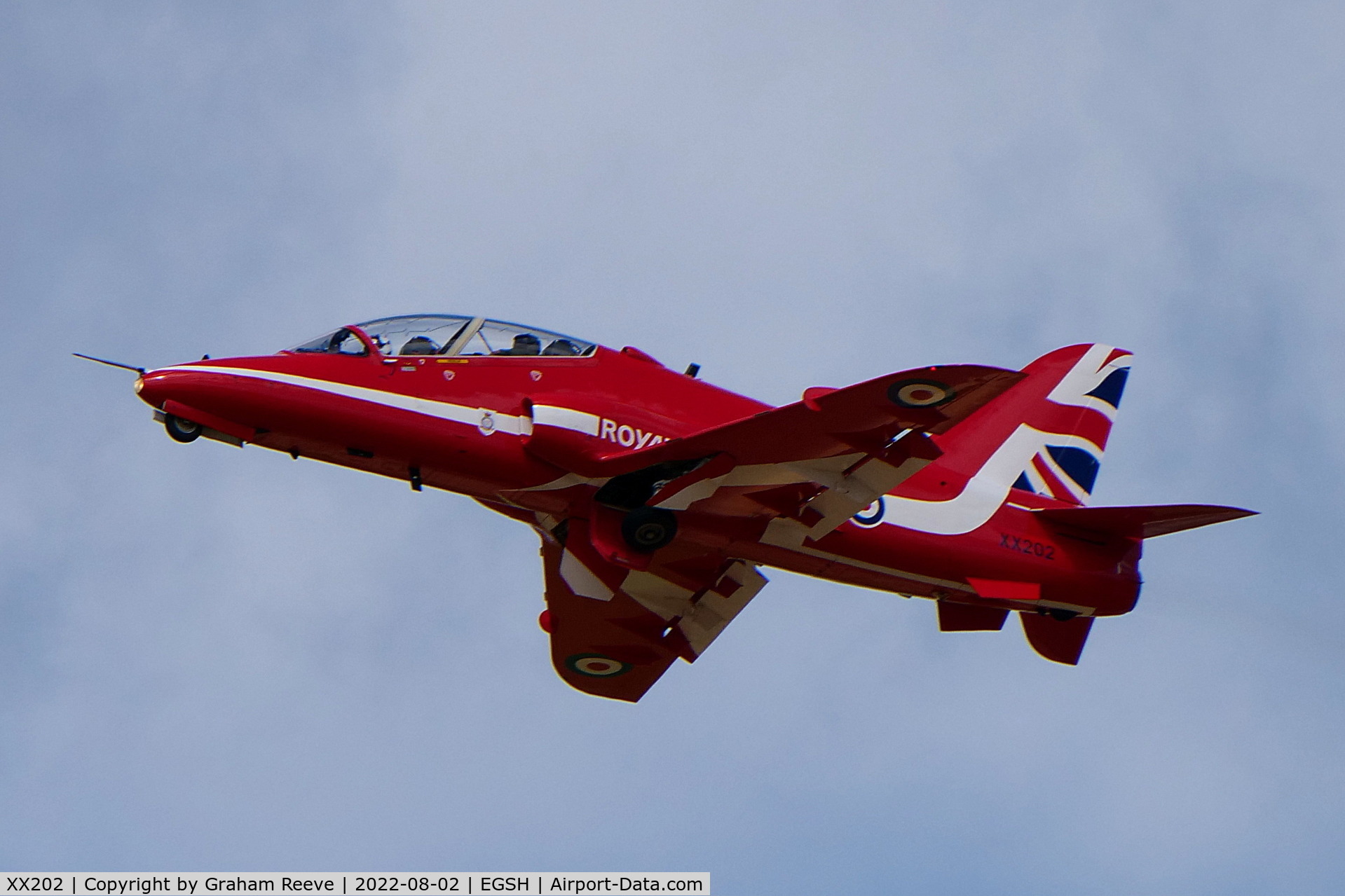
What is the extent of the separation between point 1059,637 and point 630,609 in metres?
6.86

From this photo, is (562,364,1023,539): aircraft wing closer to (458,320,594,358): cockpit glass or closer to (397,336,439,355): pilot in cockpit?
(458,320,594,358): cockpit glass

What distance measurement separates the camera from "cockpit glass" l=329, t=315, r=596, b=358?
21781mm

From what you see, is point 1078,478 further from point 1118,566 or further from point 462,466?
Result: point 462,466

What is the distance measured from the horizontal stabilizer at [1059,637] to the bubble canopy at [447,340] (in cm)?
854

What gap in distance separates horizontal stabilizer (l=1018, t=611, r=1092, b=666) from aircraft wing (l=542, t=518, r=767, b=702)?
4.41 m

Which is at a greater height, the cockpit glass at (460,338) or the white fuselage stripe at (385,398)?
the cockpit glass at (460,338)

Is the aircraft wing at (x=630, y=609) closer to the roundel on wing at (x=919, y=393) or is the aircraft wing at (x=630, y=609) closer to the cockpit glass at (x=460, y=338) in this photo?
the cockpit glass at (x=460, y=338)

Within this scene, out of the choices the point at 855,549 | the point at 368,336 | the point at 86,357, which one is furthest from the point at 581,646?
the point at 86,357

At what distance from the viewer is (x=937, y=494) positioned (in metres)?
24.1

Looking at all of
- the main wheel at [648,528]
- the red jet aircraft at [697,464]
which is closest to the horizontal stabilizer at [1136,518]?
the red jet aircraft at [697,464]

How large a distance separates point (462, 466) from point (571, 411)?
1636 mm

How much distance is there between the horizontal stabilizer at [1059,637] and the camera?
82.7 ft

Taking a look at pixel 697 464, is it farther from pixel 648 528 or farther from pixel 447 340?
pixel 447 340

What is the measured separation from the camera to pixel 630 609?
26.3 m
